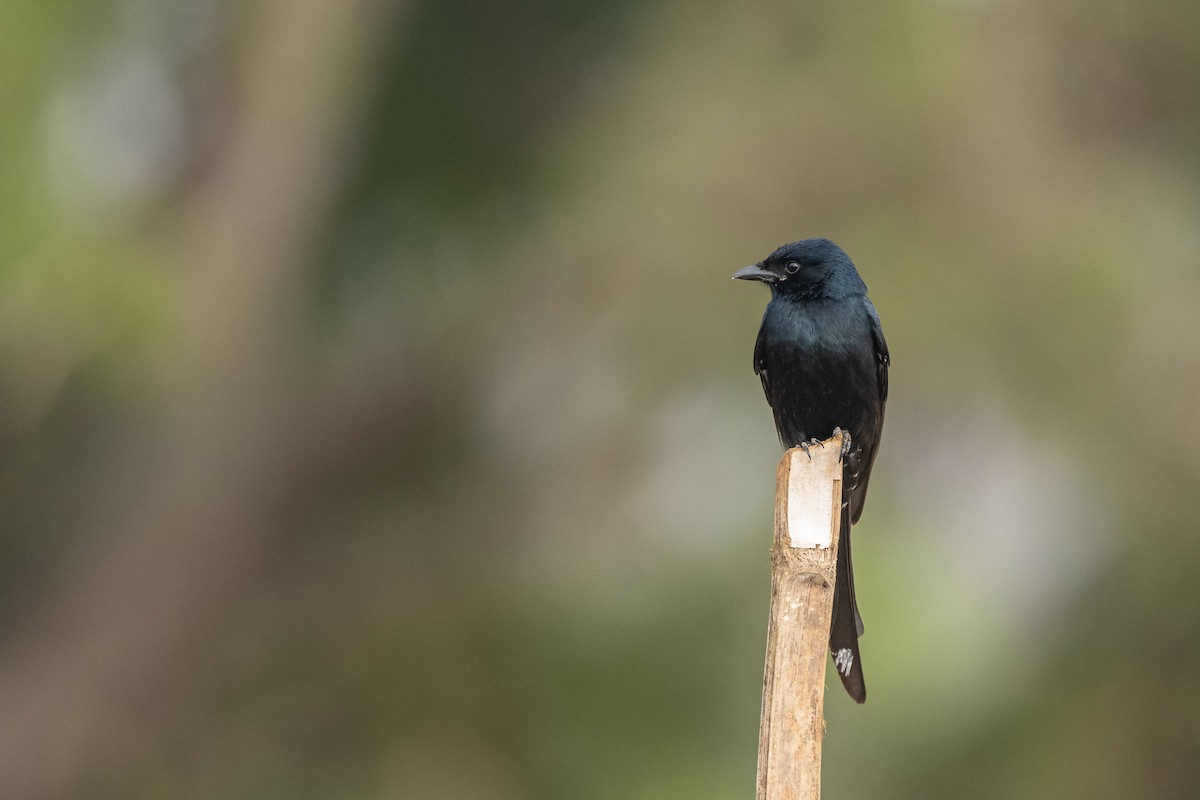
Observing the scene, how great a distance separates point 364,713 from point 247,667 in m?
0.73

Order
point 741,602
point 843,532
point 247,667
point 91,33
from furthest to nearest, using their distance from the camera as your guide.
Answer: point 247,667 < point 741,602 < point 91,33 < point 843,532

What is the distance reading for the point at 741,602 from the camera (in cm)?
648

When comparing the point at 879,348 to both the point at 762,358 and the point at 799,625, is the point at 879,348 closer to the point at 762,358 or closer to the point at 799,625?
the point at 762,358

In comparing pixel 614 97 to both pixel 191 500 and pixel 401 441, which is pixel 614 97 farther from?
pixel 191 500

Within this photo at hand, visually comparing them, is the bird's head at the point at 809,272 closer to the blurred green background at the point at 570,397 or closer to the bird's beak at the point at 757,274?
the bird's beak at the point at 757,274

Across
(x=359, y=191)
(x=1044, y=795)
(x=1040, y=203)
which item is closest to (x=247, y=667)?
(x=359, y=191)

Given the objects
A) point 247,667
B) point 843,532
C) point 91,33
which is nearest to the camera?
point 843,532

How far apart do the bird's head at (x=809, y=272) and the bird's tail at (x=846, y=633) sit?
3.18 ft

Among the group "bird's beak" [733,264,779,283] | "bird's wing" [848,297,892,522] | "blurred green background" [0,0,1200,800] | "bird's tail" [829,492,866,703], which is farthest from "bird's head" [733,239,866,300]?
"blurred green background" [0,0,1200,800]

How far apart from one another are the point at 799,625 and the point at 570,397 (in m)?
4.33

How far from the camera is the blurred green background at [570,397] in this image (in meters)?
6.37

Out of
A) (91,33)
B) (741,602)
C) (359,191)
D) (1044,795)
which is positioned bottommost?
(1044,795)

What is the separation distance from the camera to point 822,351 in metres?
3.73

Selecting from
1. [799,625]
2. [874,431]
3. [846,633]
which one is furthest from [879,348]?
[799,625]
